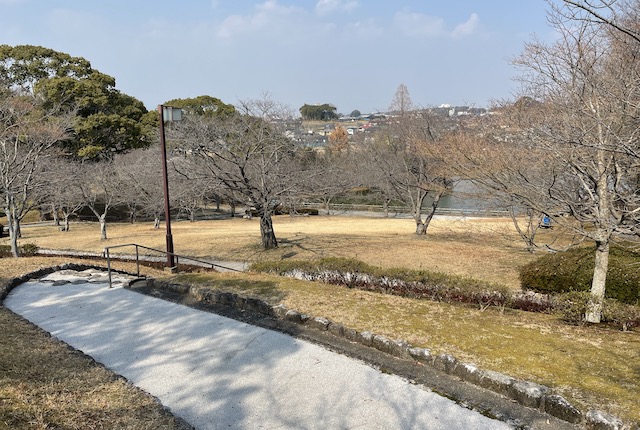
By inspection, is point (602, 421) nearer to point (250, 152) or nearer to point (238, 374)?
point (238, 374)

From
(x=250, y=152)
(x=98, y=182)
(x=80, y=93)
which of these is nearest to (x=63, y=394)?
(x=250, y=152)

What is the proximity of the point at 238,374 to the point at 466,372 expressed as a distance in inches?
105

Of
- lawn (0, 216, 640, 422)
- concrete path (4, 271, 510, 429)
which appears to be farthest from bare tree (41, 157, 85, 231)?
concrete path (4, 271, 510, 429)

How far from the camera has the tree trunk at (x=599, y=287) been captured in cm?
658

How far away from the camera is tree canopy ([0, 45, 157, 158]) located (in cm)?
3000

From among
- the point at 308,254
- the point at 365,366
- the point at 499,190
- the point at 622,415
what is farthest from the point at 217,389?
the point at 308,254

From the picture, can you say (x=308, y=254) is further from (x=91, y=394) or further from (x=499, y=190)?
(x=91, y=394)

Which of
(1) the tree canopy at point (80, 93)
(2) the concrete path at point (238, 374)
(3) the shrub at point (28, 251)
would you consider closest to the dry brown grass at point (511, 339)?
(2) the concrete path at point (238, 374)

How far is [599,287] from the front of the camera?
23.1 ft

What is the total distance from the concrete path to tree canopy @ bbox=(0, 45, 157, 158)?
27133 mm

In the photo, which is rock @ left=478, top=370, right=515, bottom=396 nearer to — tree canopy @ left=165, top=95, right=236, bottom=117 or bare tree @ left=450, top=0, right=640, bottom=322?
bare tree @ left=450, top=0, right=640, bottom=322

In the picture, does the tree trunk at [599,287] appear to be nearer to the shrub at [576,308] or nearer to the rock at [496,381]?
the shrub at [576,308]

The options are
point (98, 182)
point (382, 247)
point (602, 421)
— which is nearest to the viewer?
point (602, 421)

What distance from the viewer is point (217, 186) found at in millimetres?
15422
